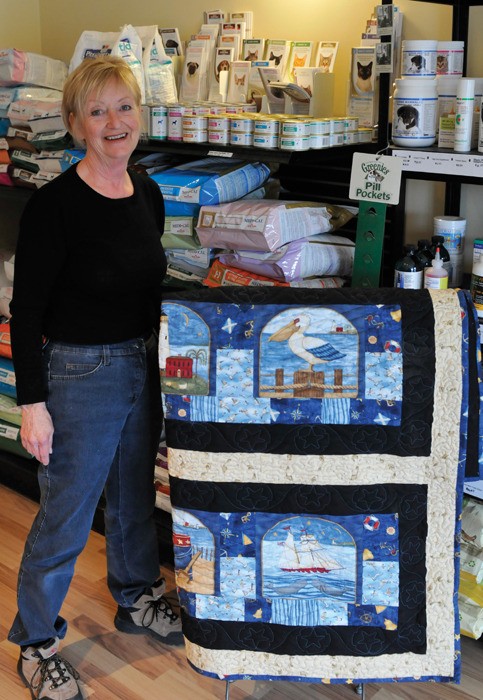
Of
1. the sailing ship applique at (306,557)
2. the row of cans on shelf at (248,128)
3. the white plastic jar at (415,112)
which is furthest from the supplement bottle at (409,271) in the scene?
the sailing ship applique at (306,557)

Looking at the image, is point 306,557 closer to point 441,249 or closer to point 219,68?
point 441,249

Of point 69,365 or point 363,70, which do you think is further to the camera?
point 363,70

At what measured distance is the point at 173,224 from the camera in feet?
8.30

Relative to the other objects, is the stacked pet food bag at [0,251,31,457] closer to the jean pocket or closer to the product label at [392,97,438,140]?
the jean pocket

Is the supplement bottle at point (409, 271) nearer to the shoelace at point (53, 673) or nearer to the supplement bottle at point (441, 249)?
the supplement bottle at point (441, 249)

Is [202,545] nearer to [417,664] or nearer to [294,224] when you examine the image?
[417,664]

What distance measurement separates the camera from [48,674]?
2.19 m

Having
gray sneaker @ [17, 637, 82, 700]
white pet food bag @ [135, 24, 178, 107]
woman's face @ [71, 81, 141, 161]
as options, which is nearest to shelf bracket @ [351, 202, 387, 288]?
woman's face @ [71, 81, 141, 161]

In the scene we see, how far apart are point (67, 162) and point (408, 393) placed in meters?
1.59

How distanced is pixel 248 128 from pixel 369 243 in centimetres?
46

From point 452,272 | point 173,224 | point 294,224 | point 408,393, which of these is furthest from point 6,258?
point 408,393

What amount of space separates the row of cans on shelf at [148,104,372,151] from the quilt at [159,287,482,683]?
67 cm

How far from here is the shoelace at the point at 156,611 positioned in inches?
94.3

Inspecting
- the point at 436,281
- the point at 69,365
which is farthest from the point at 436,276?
the point at 69,365
